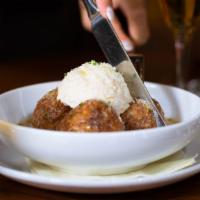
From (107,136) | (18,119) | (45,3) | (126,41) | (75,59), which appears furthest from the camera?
(45,3)

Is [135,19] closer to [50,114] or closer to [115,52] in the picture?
[115,52]

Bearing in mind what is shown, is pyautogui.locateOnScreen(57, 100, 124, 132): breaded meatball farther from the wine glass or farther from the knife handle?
the wine glass

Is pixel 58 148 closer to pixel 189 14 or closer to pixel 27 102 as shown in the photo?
pixel 27 102

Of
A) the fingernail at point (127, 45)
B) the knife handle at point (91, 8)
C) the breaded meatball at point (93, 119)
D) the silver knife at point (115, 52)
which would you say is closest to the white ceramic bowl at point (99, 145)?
the breaded meatball at point (93, 119)

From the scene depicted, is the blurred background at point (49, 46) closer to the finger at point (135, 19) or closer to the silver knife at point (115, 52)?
the finger at point (135, 19)

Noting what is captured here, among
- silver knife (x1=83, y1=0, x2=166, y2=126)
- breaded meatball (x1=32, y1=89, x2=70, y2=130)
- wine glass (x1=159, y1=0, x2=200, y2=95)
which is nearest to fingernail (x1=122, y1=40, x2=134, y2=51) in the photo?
wine glass (x1=159, y1=0, x2=200, y2=95)

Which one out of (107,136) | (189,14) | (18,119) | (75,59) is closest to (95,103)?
(107,136)
